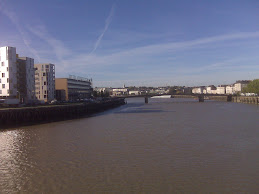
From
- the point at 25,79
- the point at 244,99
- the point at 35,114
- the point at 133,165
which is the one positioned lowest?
the point at 133,165

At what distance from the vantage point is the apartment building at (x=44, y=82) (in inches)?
2660

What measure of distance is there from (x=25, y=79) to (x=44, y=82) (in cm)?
1300

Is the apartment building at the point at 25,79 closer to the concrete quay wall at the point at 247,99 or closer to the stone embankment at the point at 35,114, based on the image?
the stone embankment at the point at 35,114

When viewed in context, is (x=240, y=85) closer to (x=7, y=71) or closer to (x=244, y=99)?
(x=244, y=99)

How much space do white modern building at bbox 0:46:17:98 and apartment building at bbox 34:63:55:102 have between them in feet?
60.8

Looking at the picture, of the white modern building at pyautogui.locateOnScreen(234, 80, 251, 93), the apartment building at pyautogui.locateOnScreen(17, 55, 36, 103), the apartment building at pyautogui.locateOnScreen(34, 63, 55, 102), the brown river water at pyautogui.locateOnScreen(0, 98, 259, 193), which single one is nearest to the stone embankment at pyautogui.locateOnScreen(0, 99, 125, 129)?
the brown river water at pyautogui.locateOnScreen(0, 98, 259, 193)

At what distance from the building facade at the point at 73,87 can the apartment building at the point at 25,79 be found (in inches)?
978

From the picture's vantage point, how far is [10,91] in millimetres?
47500

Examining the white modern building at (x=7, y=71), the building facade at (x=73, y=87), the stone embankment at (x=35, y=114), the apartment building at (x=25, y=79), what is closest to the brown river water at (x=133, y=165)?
the stone embankment at (x=35, y=114)

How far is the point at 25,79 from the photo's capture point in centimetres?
5456

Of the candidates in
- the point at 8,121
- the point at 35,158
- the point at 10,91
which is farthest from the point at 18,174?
the point at 10,91

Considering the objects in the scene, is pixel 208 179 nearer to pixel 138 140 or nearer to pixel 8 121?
pixel 138 140

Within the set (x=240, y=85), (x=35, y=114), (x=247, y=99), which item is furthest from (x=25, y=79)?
(x=240, y=85)

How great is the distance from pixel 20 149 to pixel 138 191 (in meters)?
11.2
